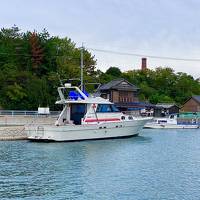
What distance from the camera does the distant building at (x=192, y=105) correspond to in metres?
88.6

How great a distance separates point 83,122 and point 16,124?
7289 mm

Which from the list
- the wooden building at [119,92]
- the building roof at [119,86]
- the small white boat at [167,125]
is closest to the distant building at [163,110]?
the wooden building at [119,92]

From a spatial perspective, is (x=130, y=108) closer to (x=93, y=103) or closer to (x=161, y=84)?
(x=161, y=84)

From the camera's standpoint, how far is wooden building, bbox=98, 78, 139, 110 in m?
72.2

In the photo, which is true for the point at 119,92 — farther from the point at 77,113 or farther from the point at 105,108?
the point at 77,113

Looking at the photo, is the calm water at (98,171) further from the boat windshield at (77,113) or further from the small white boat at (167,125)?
the small white boat at (167,125)

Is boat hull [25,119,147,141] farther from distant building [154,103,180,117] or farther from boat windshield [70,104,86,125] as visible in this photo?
distant building [154,103,180,117]

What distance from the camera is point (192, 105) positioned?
3521 inches

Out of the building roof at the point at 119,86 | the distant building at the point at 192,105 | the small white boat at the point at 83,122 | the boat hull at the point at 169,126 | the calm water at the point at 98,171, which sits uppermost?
the building roof at the point at 119,86

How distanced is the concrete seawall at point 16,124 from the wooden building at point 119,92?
2919 cm

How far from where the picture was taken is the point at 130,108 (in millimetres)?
74062

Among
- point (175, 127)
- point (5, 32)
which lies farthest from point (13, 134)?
point (5, 32)

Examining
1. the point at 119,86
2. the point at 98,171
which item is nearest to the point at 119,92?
the point at 119,86

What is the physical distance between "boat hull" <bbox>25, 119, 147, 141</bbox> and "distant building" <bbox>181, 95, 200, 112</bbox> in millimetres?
52460
